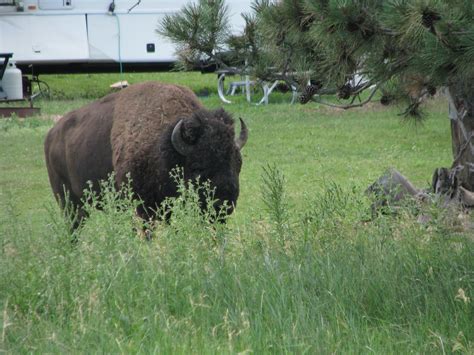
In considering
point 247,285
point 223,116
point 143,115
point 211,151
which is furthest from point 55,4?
point 247,285

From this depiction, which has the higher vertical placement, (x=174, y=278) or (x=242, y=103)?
(x=174, y=278)

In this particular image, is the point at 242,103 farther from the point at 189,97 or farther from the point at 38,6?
the point at 189,97

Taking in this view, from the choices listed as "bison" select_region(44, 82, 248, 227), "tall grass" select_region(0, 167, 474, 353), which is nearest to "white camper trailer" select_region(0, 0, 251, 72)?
"bison" select_region(44, 82, 248, 227)

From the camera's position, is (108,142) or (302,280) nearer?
(302,280)

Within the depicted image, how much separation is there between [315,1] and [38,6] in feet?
66.9

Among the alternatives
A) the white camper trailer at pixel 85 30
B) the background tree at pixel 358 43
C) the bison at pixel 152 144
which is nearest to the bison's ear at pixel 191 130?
the bison at pixel 152 144

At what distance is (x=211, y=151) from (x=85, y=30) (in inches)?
647

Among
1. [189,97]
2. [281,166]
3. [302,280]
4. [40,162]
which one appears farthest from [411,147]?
[302,280]

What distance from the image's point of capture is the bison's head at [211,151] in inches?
360

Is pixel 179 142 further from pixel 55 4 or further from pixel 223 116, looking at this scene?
pixel 55 4

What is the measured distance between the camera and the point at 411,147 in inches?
695

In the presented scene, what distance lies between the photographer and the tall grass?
492 cm

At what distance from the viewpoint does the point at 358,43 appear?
5.50 m

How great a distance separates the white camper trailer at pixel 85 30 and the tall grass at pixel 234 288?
61.0 feet
